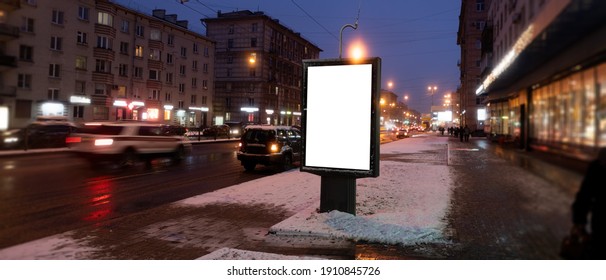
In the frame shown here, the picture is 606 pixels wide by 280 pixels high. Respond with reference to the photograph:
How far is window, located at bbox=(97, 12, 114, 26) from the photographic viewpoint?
43.6 m

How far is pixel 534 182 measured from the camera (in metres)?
1.49

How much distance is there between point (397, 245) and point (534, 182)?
355 cm

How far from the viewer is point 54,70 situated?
128 feet

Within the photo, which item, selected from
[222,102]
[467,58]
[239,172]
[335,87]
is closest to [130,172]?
[239,172]

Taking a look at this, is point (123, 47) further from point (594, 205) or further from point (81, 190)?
point (594, 205)

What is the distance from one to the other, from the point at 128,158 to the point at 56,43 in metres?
30.5

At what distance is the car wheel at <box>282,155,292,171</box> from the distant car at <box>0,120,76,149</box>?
12.3 m

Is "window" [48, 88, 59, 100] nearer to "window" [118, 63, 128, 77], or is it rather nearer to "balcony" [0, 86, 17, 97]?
"balcony" [0, 86, 17, 97]

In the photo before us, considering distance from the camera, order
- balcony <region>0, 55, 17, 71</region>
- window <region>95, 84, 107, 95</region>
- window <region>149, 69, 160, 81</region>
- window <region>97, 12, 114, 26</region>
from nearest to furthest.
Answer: balcony <region>0, 55, 17, 71</region>
window <region>97, 12, 114, 26</region>
window <region>95, 84, 107, 95</region>
window <region>149, 69, 160, 81</region>

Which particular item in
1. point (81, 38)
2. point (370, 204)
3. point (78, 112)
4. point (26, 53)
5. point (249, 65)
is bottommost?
point (370, 204)

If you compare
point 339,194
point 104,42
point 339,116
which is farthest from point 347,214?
point 104,42

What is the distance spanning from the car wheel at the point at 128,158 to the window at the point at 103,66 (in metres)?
32.9

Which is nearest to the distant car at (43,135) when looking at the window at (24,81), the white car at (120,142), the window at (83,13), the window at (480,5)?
the white car at (120,142)

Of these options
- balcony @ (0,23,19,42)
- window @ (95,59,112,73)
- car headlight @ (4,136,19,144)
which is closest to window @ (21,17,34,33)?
balcony @ (0,23,19,42)
